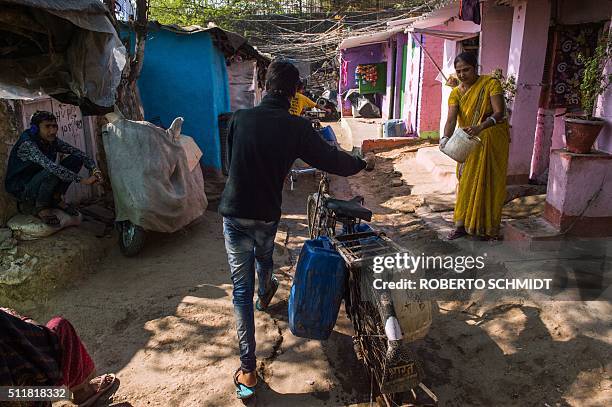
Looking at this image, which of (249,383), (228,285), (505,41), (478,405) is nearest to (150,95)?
(228,285)

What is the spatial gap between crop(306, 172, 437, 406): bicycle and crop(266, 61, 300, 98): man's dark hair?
2.94ft

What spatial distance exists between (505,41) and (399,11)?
12170 millimetres

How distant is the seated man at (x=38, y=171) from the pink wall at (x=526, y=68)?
4973 millimetres

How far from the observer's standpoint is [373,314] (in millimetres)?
2561

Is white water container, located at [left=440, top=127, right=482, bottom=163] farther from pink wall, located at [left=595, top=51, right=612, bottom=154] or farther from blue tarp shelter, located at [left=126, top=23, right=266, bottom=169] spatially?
blue tarp shelter, located at [left=126, top=23, right=266, bottom=169]

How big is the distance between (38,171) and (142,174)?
1019 mm

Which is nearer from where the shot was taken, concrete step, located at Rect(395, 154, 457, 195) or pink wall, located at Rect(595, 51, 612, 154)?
pink wall, located at Rect(595, 51, 612, 154)

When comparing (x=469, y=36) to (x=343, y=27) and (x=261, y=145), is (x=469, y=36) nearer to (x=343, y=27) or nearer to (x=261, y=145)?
(x=261, y=145)

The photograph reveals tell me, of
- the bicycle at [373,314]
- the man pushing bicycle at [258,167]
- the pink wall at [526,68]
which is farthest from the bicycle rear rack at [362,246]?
the pink wall at [526,68]

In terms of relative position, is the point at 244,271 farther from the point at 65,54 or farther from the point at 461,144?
the point at 461,144

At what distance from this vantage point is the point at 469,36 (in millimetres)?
7910

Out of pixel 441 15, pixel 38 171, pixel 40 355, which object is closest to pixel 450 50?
pixel 441 15

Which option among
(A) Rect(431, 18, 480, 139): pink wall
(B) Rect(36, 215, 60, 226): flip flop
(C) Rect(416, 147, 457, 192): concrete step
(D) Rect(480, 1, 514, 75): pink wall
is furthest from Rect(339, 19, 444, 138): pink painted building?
(B) Rect(36, 215, 60, 226): flip flop

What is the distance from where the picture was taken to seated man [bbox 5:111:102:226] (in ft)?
15.0
